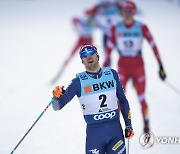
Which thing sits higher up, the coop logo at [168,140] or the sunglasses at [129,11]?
the sunglasses at [129,11]

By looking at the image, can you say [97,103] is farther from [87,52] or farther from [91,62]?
[87,52]

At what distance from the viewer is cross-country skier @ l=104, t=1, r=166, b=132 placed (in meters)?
5.89

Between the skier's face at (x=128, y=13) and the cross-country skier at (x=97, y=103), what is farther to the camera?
the skier's face at (x=128, y=13)

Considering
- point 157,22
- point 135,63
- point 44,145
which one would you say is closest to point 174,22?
point 157,22

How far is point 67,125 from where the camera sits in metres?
6.24

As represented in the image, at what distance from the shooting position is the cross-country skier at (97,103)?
3.78 m

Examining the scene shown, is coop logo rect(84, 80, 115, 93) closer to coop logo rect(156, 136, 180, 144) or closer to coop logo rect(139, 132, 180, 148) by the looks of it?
coop logo rect(139, 132, 180, 148)

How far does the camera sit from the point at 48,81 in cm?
921

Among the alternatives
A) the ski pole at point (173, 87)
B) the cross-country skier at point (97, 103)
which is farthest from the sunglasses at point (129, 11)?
the ski pole at point (173, 87)

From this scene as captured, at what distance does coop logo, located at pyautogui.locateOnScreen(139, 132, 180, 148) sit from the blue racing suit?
1.59 metres

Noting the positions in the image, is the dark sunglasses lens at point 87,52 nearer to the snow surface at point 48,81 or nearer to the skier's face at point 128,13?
the snow surface at point 48,81

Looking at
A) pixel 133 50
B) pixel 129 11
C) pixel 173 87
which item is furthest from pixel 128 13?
pixel 173 87

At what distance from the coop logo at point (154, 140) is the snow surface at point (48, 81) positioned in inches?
3.4

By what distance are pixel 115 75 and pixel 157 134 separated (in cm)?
221
